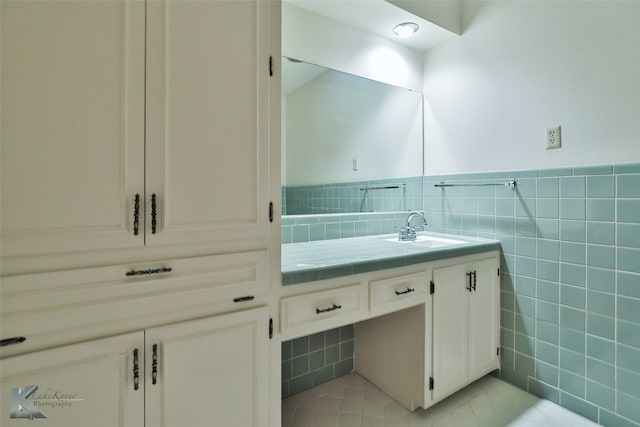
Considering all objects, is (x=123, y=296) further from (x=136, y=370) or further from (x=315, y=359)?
(x=315, y=359)

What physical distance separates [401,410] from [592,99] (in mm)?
1855

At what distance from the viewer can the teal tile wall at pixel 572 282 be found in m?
1.42

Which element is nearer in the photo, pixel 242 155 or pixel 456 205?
pixel 242 155

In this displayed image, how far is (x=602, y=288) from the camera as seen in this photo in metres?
1.49

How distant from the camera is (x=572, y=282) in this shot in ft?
5.21

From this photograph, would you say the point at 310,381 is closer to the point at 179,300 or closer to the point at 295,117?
the point at 179,300

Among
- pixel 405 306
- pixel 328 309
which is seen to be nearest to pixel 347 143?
pixel 405 306

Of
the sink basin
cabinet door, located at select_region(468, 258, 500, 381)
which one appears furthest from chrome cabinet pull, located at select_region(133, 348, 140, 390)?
cabinet door, located at select_region(468, 258, 500, 381)

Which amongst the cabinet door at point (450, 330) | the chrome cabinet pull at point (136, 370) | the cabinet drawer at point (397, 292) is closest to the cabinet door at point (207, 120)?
the chrome cabinet pull at point (136, 370)

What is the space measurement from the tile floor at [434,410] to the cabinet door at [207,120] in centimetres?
114

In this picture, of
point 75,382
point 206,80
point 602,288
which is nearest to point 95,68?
point 206,80

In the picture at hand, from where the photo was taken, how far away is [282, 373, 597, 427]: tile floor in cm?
152

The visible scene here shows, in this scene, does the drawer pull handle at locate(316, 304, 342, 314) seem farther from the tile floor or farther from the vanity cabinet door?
the tile floor

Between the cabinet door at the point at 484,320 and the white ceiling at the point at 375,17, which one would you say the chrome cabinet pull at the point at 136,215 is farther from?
the cabinet door at the point at 484,320
